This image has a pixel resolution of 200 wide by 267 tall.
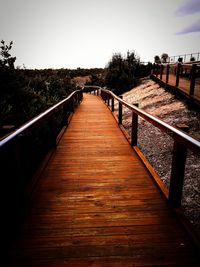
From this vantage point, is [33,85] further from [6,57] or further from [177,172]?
[177,172]

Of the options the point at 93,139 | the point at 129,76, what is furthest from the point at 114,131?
the point at 129,76

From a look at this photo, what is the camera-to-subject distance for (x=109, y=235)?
2125 millimetres

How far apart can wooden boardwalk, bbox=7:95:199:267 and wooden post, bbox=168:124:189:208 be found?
0.16m

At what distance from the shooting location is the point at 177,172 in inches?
95.3

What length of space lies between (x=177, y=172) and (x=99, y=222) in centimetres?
104

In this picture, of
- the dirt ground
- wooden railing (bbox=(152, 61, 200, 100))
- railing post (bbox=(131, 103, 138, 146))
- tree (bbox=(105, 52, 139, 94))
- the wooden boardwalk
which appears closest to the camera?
the wooden boardwalk

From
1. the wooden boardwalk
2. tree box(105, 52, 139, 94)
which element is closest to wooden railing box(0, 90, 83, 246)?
the wooden boardwalk

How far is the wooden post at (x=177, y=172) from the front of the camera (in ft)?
7.70

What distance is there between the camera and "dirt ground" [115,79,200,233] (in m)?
3.76

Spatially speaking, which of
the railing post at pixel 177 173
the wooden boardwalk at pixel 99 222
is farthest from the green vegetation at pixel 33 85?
the railing post at pixel 177 173

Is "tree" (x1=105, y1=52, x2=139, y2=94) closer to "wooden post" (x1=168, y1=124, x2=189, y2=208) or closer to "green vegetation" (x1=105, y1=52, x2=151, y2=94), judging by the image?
"green vegetation" (x1=105, y1=52, x2=151, y2=94)

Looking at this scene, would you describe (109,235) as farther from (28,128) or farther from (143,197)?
(28,128)

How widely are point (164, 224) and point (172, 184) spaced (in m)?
0.48

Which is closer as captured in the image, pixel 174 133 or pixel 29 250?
pixel 29 250
